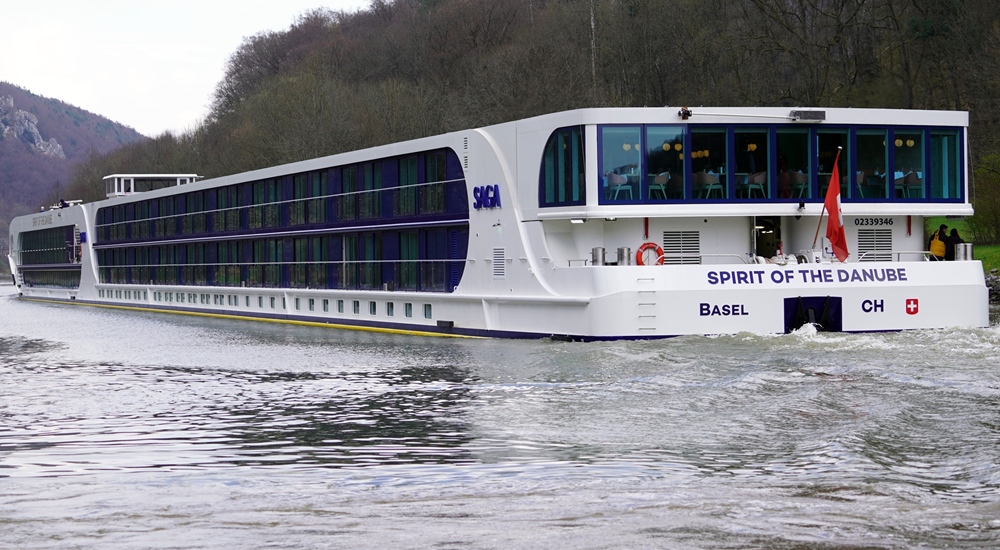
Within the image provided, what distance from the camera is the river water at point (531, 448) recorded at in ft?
25.7

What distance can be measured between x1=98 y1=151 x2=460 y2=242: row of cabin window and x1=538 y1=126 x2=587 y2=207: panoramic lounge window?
3.48 metres

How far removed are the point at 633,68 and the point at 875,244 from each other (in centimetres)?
3594

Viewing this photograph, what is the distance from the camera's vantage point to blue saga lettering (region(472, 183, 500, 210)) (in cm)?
2472

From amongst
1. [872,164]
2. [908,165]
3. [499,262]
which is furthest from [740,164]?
[499,262]

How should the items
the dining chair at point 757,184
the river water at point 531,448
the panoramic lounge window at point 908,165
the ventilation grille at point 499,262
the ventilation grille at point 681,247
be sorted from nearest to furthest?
1. the river water at point 531,448
2. the dining chair at point 757,184
3. the ventilation grille at point 681,247
4. the panoramic lounge window at point 908,165
5. the ventilation grille at point 499,262

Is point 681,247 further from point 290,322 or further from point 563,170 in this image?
point 290,322

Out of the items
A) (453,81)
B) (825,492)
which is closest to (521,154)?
(825,492)

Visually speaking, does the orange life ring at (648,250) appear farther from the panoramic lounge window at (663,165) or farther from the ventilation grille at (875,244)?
the ventilation grille at (875,244)

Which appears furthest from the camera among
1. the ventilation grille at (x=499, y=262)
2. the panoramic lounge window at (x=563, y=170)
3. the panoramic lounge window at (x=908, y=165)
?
the ventilation grille at (x=499, y=262)

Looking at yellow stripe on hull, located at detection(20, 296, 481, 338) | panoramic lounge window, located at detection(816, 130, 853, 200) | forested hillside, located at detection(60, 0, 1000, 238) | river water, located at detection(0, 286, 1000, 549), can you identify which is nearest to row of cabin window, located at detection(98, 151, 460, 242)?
yellow stripe on hull, located at detection(20, 296, 481, 338)

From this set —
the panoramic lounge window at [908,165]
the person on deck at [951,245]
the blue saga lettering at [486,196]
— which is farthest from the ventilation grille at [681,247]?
the person on deck at [951,245]

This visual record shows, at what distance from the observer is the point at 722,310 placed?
816 inches

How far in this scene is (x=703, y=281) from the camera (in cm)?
2077

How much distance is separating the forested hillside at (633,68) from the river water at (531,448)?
27.2 meters
